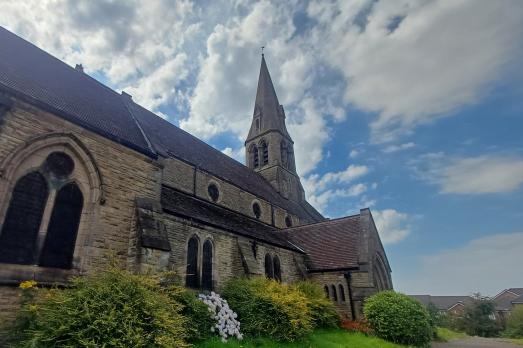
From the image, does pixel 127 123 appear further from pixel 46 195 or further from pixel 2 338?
pixel 2 338

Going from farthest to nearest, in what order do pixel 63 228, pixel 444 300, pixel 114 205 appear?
pixel 444 300 → pixel 114 205 → pixel 63 228

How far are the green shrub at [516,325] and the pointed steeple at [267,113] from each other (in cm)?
3174

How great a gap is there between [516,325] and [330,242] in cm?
2912

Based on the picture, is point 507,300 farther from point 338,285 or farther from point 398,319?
point 398,319

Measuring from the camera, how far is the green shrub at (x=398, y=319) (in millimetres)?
14203

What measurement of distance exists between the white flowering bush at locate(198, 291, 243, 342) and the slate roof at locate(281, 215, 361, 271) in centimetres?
912

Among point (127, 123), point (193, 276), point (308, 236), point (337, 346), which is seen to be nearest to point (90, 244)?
point (193, 276)

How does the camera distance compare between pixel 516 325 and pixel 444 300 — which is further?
pixel 444 300

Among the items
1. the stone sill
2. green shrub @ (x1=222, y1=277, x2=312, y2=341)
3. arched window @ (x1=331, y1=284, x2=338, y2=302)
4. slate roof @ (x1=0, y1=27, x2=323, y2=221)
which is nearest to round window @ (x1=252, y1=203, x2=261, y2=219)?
slate roof @ (x1=0, y1=27, x2=323, y2=221)

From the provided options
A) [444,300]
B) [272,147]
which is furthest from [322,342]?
[444,300]

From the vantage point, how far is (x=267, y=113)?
3547 cm

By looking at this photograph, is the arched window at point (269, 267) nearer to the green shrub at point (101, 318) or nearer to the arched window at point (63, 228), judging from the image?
the green shrub at point (101, 318)

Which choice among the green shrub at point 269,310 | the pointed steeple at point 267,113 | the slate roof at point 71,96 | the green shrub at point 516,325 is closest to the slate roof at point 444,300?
the green shrub at point 516,325

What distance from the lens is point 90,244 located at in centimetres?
884
